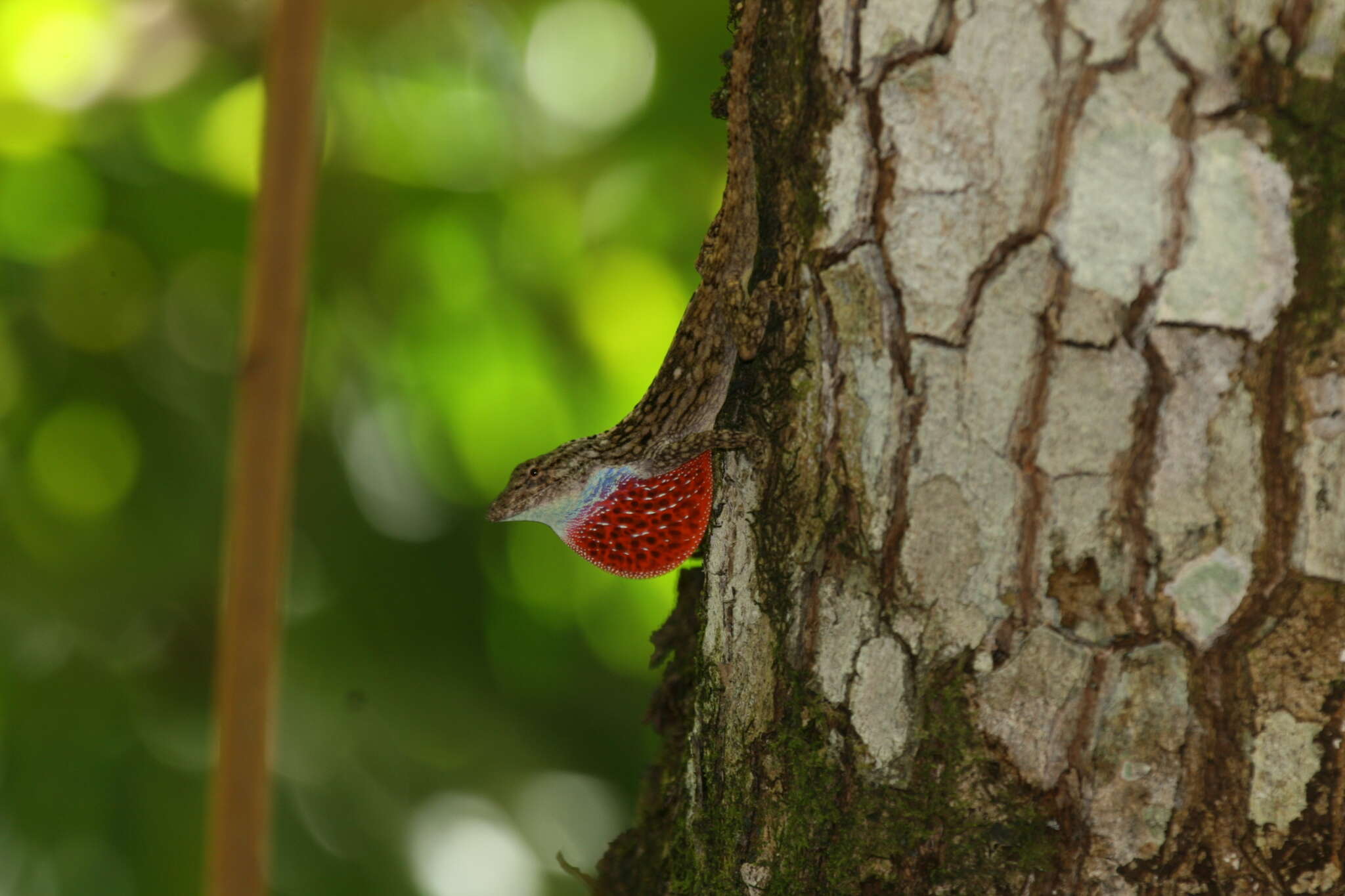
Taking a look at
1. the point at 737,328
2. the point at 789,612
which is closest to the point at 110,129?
the point at 737,328

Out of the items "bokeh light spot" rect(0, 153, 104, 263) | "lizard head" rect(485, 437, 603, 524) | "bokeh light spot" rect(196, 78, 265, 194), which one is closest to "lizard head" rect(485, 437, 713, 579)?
"lizard head" rect(485, 437, 603, 524)

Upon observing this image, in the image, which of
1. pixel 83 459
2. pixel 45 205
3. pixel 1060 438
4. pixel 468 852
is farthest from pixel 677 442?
pixel 45 205

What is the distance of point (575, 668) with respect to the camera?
8.14 ft

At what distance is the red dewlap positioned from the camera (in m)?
1.37

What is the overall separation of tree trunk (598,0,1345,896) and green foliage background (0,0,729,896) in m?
1.48

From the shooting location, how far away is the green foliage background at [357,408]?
2285mm

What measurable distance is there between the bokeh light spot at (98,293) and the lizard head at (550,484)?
124 centimetres

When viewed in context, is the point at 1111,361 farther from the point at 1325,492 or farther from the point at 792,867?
the point at 792,867

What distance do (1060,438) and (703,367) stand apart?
1.75 ft

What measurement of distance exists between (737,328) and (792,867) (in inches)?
21.5

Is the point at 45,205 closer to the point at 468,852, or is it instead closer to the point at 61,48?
the point at 61,48

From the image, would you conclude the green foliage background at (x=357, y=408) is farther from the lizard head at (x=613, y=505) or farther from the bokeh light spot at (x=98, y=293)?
the lizard head at (x=613, y=505)

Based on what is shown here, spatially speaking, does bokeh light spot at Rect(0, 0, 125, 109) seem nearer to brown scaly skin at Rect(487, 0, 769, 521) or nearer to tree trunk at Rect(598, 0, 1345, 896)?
brown scaly skin at Rect(487, 0, 769, 521)

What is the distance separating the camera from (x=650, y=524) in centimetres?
146
